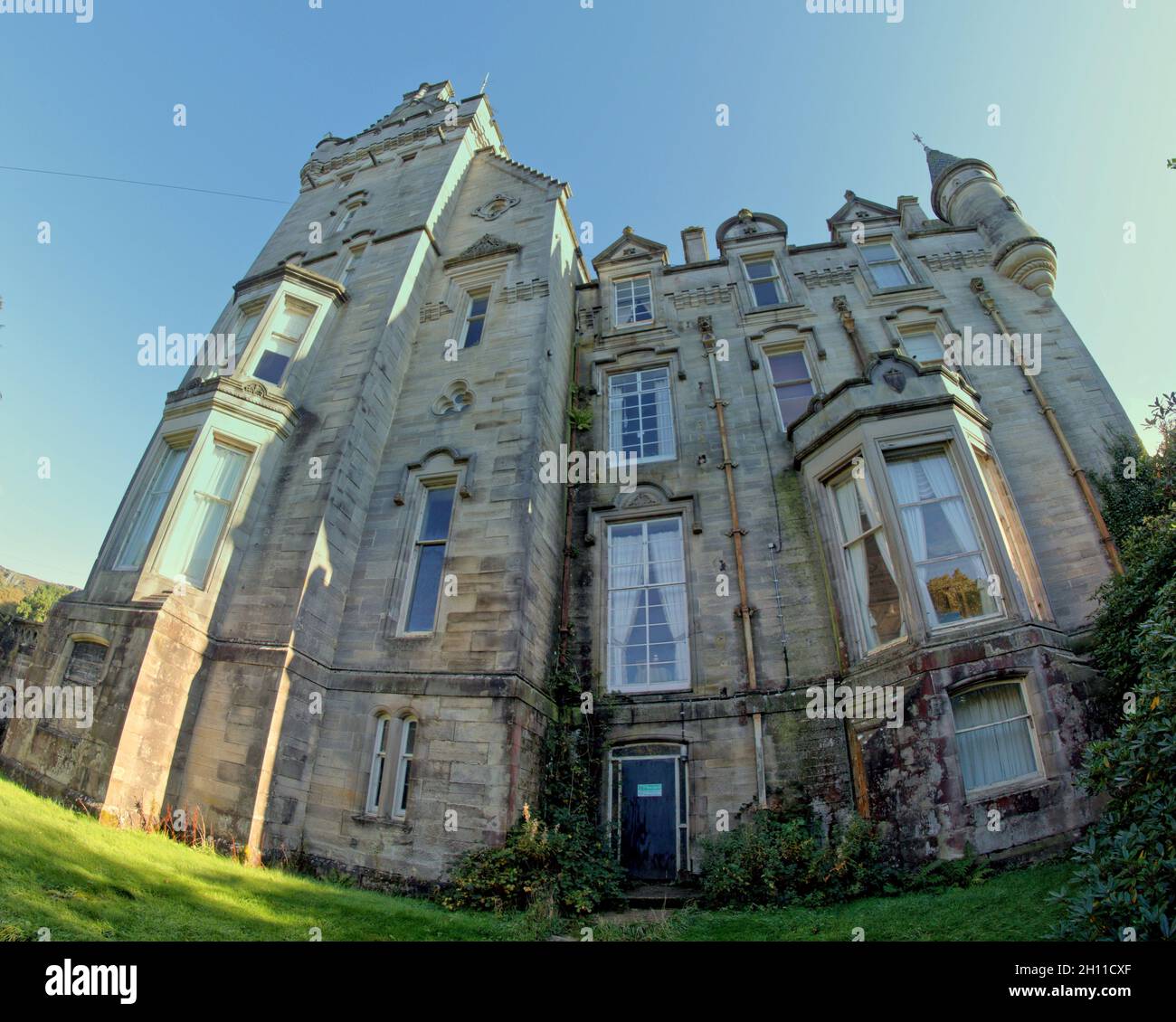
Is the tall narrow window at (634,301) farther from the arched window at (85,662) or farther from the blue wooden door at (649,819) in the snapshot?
the arched window at (85,662)

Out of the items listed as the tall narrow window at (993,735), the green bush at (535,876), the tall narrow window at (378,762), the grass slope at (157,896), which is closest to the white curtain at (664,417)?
the tall narrow window at (993,735)

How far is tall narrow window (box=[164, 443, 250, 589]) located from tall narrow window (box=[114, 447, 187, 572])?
0.41m

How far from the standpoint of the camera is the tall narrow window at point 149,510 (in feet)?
39.1

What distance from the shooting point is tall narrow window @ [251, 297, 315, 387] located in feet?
48.1

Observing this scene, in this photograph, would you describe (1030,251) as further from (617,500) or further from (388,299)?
(388,299)

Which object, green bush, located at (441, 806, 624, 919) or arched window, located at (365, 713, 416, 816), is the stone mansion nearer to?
arched window, located at (365, 713, 416, 816)

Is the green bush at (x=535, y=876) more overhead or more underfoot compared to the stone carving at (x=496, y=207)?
more underfoot

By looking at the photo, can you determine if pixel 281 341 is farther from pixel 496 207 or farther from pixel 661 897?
pixel 661 897

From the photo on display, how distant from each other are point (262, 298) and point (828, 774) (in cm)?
1583

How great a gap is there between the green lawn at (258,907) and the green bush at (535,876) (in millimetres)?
393

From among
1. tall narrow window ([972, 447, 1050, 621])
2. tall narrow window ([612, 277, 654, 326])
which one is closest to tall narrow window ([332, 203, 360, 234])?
tall narrow window ([612, 277, 654, 326])
